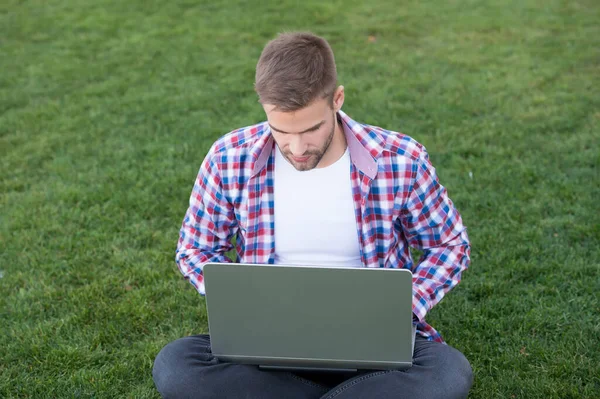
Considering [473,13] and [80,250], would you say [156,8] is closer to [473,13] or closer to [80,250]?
[473,13]

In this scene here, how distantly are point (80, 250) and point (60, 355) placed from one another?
0.96m

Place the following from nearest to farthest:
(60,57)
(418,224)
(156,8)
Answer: (418,224)
(60,57)
(156,8)

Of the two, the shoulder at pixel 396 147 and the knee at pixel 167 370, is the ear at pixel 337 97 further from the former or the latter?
the knee at pixel 167 370

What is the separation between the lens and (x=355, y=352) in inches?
92.7

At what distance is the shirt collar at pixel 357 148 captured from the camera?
8.75 feet

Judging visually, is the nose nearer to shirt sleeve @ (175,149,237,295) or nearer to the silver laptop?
shirt sleeve @ (175,149,237,295)

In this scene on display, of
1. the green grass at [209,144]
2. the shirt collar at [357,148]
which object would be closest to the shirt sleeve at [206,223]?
the shirt collar at [357,148]

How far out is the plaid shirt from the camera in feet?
8.80

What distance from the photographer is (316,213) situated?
8.95ft

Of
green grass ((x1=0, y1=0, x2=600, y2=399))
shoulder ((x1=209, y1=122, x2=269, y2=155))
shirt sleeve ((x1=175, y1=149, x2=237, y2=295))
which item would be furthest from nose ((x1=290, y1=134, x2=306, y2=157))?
green grass ((x1=0, y1=0, x2=600, y2=399))

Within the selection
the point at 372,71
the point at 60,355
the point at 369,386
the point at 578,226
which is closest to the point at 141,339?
the point at 60,355

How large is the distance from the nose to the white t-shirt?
7.0 inches

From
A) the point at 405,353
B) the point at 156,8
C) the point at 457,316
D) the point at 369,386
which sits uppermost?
the point at 156,8

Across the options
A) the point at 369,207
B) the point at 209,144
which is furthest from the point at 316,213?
the point at 209,144
